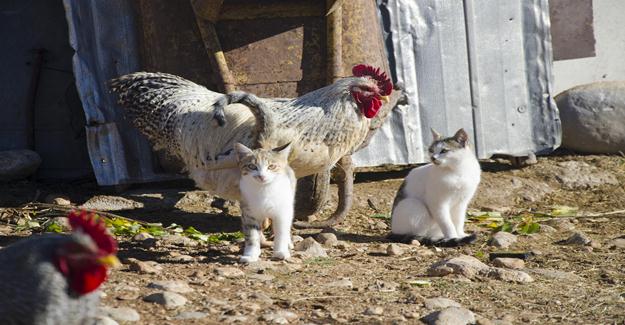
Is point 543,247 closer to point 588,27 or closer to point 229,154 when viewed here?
point 229,154

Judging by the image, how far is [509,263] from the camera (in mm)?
6031

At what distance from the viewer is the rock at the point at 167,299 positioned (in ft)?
15.2

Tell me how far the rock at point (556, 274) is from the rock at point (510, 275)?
161 mm

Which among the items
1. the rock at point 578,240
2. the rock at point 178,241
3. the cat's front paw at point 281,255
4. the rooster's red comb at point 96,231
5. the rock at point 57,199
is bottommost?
the rock at point 578,240

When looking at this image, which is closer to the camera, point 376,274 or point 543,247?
point 376,274

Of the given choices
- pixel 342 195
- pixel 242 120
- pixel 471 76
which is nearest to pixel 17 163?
pixel 342 195

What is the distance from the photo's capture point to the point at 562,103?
34.1ft

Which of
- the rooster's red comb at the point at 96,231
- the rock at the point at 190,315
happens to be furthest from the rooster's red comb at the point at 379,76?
the rooster's red comb at the point at 96,231

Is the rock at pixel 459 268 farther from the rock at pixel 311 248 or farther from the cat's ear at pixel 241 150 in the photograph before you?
Result: the cat's ear at pixel 241 150

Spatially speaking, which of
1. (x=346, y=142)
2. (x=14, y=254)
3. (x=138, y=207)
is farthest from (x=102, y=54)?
(x=14, y=254)

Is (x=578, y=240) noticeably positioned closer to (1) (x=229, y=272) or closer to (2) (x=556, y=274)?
(2) (x=556, y=274)

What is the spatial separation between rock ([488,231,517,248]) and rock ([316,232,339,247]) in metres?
1.09

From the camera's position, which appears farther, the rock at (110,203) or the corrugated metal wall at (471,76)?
the corrugated metal wall at (471,76)

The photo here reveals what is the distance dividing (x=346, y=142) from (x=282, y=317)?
6.91 ft
